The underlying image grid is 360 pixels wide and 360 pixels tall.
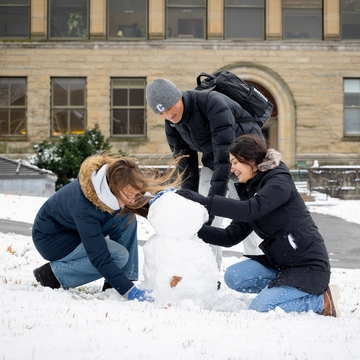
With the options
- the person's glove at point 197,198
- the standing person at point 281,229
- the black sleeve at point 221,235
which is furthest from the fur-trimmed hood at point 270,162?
the black sleeve at point 221,235

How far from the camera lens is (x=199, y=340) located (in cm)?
278

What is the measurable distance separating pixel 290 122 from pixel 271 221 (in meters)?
17.2

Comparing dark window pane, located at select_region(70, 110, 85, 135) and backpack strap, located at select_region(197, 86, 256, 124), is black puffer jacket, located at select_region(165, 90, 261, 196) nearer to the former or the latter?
backpack strap, located at select_region(197, 86, 256, 124)

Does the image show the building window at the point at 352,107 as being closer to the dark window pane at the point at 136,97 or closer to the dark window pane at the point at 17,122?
the dark window pane at the point at 136,97

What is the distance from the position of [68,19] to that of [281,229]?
62.2 ft

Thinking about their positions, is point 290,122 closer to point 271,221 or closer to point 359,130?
point 359,130

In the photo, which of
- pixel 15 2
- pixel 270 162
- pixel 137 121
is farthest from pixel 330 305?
pixel 15 2

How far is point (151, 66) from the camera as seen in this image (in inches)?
811

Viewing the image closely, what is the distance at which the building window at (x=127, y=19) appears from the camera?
2105 cm

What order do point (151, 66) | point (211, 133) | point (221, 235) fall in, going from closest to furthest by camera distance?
1. point (221, 235)
2. point (211, 133)
3. point (151, 66)

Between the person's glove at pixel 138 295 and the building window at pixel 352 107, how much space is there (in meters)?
18.6

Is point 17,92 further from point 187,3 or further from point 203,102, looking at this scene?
point 203,102

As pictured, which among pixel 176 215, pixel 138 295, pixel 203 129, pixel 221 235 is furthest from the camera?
pixel 203 129

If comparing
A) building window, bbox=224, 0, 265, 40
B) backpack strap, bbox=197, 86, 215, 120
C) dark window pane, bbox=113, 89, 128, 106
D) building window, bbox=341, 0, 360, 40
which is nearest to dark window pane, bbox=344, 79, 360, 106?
building window, bbox=341, 0, 360, 40
